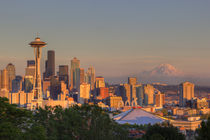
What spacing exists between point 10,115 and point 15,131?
8.78 feet

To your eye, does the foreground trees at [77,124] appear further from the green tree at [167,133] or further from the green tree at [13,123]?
the green tree at [167,133]

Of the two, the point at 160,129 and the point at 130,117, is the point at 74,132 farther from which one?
the point at 130,117

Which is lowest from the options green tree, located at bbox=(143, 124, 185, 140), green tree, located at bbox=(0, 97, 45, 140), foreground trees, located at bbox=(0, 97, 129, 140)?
green tree, located at bbox=(143, 124, 185, 140)

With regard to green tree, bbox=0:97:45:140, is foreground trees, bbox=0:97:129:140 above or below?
below

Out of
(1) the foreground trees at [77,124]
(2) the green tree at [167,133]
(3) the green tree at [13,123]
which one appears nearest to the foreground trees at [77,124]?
(1) the foreground trees at [77,124]

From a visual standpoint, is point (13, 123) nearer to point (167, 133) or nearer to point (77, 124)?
point (77, 124)

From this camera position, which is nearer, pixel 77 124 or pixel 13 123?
pixel 13 123

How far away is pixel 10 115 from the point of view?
109 feet

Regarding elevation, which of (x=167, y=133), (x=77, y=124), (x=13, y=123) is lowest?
(x=167, y=133)

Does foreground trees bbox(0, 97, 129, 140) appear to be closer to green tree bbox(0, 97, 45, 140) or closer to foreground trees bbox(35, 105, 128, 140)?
foreground trees bbox(35, 105, 128, 140)

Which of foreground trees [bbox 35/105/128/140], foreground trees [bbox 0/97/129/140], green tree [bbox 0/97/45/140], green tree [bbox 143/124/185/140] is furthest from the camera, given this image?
green tree [bbox 143/124/185/140]

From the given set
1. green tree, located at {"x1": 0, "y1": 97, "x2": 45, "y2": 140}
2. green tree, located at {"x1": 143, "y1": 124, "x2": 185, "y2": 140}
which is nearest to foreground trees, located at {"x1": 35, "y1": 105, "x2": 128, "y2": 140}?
green tree, located at {"x1": 0, "y1": 97, "x2": 45, "y2": 140}

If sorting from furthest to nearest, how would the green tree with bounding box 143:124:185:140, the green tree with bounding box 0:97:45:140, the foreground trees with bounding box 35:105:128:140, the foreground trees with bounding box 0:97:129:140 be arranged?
the green tree with bounding box 143:124:185:140
the foreground trees with bounding box 35:105:128:140
the foreground trees with bounding box 0:97:129:140
the green tree with bounding box 0:97:45:140

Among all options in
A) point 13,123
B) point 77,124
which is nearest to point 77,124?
point 77,124
